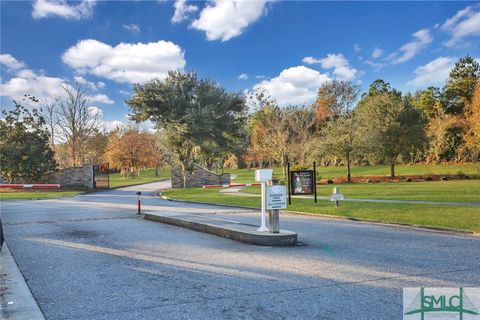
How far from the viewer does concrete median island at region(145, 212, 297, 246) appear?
347 inches

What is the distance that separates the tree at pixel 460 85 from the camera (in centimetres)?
4722

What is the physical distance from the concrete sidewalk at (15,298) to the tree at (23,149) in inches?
1194

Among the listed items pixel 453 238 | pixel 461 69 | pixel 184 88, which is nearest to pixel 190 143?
pixel 184 88

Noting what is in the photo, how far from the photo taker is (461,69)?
4928cm

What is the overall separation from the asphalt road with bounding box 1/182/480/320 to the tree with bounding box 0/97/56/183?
25.8 metres

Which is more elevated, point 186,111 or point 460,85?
point 460,85

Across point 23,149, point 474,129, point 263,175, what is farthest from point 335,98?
point 263,175

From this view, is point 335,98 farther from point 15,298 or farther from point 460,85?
point 15,298

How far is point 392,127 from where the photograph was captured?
3381cm

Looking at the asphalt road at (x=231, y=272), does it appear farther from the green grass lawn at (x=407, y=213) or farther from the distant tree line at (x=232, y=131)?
the distant tree line at (x=232, y=131)

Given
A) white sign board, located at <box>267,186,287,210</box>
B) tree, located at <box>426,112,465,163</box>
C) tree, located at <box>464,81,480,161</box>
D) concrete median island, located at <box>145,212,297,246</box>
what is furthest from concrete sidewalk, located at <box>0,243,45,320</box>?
tree, located at <box>426,112,465,163</box>

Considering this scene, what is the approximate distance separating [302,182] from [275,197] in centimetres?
827

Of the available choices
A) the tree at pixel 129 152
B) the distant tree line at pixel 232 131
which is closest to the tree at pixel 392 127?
the distant tree line at pixel 232 131

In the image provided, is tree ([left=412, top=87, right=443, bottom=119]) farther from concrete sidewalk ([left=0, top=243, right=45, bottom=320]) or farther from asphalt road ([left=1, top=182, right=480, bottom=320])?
concrete sidewalk ([left=0, top=243, right=45, bottom=320])
